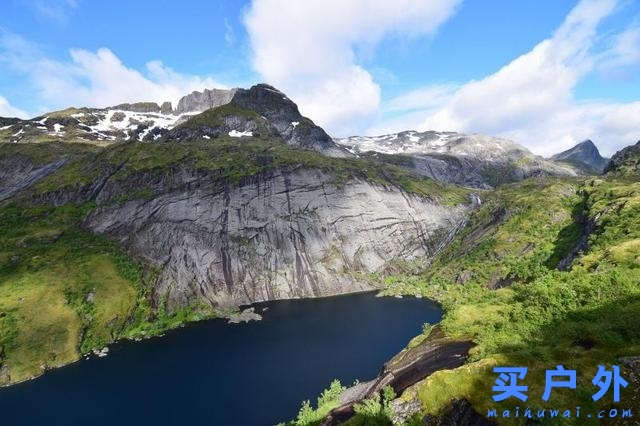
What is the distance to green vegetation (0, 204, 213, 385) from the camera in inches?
3858

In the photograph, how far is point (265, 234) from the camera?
159 metres

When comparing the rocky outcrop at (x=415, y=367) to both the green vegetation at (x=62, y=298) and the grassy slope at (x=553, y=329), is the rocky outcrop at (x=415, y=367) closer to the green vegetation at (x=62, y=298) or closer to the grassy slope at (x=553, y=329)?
the grassy slope at (x=553, y=329)

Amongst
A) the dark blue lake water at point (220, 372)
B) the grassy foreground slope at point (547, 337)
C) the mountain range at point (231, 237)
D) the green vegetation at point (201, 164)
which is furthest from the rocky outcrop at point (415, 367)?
→ the green vegetation at point (201, 164)

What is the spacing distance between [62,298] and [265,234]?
69.9 m

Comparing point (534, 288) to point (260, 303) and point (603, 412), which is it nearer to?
point (603, 412)

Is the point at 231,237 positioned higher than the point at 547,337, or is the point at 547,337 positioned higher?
the point at 231,237

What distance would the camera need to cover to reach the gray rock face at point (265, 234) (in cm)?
14588

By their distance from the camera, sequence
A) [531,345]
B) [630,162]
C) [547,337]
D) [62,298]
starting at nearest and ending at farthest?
[531,345] < [547,337] < [62,298] < [630,162]

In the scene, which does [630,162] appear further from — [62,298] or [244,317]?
[62,298]

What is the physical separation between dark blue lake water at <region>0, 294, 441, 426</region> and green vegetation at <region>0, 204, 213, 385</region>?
6631 mm

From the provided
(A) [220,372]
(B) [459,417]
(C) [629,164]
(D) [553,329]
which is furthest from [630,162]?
(B) [459,417]

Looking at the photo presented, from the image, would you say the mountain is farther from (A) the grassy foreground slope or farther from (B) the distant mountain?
(A) the grassy foreground slope

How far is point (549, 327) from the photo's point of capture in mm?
29031

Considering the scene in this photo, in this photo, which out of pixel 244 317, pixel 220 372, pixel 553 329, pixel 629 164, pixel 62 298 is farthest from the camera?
pixel 629 164
